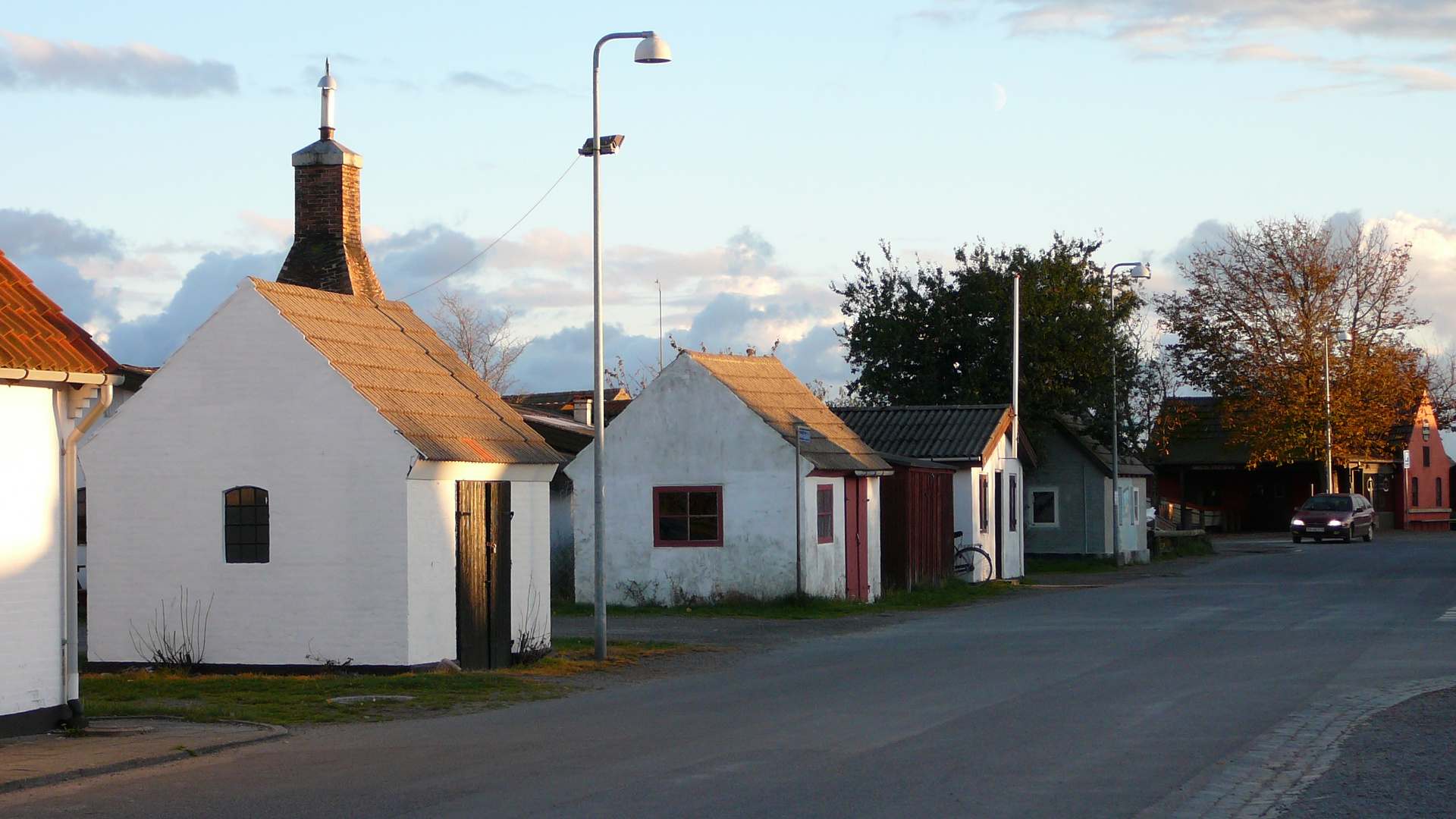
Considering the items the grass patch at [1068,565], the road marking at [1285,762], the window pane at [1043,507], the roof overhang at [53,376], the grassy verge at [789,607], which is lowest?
the grass patch at [1068,565]

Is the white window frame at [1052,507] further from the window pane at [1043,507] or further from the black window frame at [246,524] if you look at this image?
the black window frame at [246,524]

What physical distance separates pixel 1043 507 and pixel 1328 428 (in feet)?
67.7

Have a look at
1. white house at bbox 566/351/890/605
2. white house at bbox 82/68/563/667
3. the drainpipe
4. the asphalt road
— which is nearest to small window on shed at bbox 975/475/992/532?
white house at bbox 566/351/890/605

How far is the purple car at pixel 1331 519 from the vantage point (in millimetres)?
53969

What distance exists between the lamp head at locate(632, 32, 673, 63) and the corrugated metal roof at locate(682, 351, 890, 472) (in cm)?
1080

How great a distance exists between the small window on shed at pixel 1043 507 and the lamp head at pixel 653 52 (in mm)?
31065

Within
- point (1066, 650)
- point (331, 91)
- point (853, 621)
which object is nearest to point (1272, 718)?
point (1066, 650)

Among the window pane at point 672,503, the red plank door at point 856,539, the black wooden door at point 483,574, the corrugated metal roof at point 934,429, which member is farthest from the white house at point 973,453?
the black wooden door at point 483,574

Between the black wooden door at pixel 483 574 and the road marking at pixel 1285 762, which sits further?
the black wooden door at pixel 483 574

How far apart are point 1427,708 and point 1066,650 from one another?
622 centimetres

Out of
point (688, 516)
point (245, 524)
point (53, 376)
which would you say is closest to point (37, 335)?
point (53, 376)

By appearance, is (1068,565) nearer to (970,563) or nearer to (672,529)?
(970,563)

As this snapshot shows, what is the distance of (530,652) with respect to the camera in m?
19.5

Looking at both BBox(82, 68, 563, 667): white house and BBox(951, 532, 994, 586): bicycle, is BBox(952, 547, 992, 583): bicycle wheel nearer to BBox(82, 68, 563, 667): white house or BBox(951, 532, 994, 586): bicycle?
BBox(951, 532, 994, 586): bicycle
